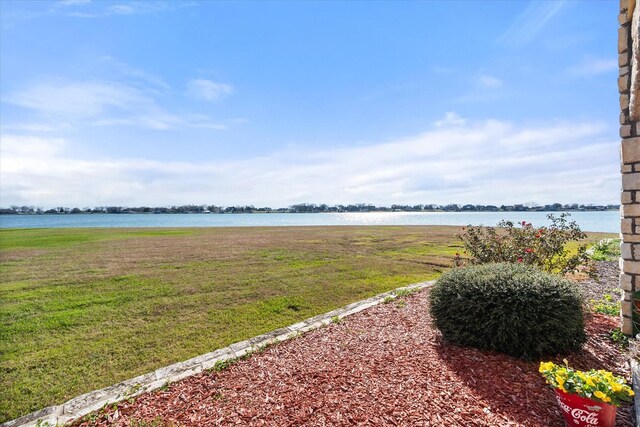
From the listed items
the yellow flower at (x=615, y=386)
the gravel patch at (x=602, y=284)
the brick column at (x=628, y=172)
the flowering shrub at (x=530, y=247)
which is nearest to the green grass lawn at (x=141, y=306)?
the flowering shrub at (x=530, y=247)

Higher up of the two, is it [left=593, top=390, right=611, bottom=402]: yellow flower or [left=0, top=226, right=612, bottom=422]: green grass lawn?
[left=593, top=390, right=611, bottom=402]: yellow flower

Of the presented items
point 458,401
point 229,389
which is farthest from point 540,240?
point 229,389

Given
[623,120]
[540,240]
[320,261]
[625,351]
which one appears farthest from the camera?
[320,261]

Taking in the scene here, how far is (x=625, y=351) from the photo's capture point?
16.5 ft

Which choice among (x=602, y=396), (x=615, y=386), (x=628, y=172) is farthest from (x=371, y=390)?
(x=628, y=172)

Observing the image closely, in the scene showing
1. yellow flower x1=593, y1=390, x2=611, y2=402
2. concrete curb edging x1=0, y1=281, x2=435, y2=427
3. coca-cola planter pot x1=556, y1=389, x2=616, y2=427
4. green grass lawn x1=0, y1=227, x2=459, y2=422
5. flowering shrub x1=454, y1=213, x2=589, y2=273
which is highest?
flowering shrub x1=454, y1=213, x2=589, y2=273

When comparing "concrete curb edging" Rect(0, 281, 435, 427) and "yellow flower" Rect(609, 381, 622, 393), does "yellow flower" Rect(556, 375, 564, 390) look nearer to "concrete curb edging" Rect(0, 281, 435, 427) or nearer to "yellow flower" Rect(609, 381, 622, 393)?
"yellow flower" Rect(609, 381, 622, 393)

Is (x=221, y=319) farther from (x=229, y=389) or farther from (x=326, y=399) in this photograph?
(x=326, y=399)

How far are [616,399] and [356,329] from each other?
397cm

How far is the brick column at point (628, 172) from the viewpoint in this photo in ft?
17.3

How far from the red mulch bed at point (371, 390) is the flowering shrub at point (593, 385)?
0.54 metres

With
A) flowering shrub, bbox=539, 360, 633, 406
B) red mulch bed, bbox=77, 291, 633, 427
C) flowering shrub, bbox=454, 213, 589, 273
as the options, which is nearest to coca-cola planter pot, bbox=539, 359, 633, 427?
flowering shrub, bbox=539, 360, 633, 406

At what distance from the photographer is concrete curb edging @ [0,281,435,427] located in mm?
4047

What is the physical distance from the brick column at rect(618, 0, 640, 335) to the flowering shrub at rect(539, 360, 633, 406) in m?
3.18
